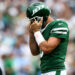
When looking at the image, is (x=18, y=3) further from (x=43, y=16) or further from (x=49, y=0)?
(x=43, y=16)

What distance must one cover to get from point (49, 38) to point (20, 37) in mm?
6633

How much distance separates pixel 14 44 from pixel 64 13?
2350 millimetres

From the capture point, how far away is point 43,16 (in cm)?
490

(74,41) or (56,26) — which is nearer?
(56,26)

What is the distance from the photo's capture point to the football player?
4.70 metres

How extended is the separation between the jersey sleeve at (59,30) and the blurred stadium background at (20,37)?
171 inches

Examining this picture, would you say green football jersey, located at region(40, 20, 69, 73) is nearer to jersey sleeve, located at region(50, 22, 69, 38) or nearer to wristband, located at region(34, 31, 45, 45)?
jersey sleeve, located at region(50, 22, 69, 38)

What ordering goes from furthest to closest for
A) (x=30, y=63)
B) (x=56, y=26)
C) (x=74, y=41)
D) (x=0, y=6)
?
(x=0, y=6)
(x=74, y=41)
(x=30, y=63)
(x=56, y=26)

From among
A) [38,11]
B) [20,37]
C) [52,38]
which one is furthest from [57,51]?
[20,37]

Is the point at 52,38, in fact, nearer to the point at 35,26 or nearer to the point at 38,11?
the point at 35,26

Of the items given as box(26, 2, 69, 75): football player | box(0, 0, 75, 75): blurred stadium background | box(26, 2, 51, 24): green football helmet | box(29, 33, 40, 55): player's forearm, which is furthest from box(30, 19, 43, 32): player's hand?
box(0, 0, 75, 75): blurred stadium background

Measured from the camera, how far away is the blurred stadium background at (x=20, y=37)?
10406mm

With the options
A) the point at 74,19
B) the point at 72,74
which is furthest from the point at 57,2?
the point at 72,74

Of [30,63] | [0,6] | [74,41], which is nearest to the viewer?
[30,63]
